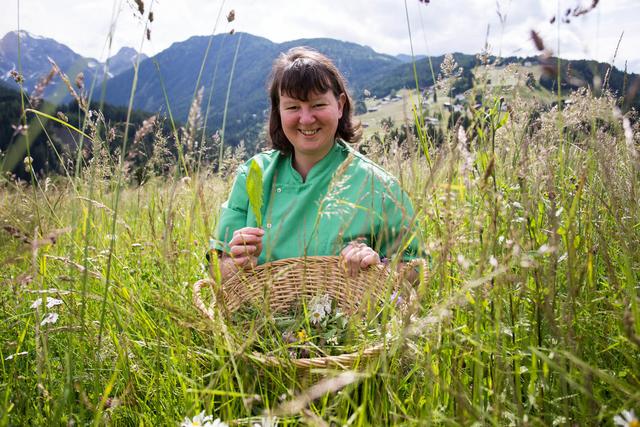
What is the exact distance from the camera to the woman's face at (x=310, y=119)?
2.65m

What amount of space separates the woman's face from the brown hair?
4cm

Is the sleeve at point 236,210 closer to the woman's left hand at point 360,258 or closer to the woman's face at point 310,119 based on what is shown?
the woman's face at point 310,119

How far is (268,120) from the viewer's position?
3273 mm

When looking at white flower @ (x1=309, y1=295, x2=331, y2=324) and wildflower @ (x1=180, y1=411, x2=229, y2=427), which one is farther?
white flower @ (x1=309, y1=295, x2=331, y2=324)

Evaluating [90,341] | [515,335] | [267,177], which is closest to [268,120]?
[267,177]

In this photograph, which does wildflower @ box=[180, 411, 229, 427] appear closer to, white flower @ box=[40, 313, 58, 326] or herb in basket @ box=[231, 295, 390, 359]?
herb in basket @ box=[231, 295, 390, 359]

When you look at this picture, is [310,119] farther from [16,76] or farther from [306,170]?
[16,76]

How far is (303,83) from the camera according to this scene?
8.51 ft

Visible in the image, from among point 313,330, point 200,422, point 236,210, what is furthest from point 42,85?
point 236,210

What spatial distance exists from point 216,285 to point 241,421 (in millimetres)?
333

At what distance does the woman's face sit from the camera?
2648 mm

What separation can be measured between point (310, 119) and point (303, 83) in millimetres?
200

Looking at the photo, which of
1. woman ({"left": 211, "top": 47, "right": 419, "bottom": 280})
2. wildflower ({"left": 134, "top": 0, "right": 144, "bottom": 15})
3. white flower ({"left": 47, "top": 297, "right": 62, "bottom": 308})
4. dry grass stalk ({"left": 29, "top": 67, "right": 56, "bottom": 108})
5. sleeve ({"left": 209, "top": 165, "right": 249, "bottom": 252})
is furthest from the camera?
sleeve ({"left": 209, "top": 165, "right": 249, "bottom": 252})

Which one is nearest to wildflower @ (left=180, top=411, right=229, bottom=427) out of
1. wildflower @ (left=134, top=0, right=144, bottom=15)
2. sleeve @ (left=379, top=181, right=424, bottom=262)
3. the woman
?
sleeve @ (left=379, top=181, right=424, bottom=262)
